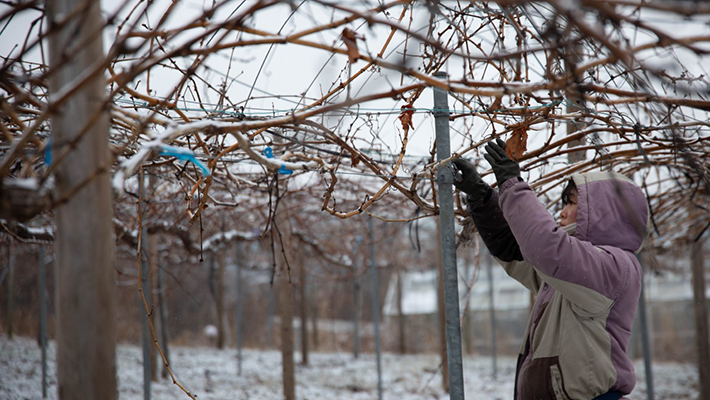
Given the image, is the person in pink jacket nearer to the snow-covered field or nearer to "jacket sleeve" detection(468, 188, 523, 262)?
"jacket sleeve" detection(468, 188, 523, 262)

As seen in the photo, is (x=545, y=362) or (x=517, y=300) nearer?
(x=545, y=362)

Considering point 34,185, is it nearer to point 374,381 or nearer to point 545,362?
point 545,362

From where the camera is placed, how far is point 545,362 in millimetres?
2084

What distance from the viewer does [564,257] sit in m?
1.87

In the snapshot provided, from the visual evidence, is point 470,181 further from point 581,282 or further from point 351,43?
point 351,43

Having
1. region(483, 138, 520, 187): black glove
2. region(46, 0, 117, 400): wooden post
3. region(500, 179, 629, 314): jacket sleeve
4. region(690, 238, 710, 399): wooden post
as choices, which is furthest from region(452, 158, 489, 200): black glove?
region(690, 238, 710, 399): wooden post

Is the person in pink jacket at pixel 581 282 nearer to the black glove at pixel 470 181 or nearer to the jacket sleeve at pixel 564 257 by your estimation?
the jacket sleeve at pixel 564 257

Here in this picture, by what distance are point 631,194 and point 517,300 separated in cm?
1575

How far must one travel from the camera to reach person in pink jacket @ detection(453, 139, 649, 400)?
75.0 inches

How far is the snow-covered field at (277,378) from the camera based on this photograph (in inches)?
319

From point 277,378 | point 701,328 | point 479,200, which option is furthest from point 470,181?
point 277,378

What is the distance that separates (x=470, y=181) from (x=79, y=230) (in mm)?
1657

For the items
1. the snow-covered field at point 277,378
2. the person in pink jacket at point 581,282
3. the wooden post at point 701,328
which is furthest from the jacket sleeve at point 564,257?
the wooden post at point 701,328

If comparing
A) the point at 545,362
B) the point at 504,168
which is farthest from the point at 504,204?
the point at 545,362
